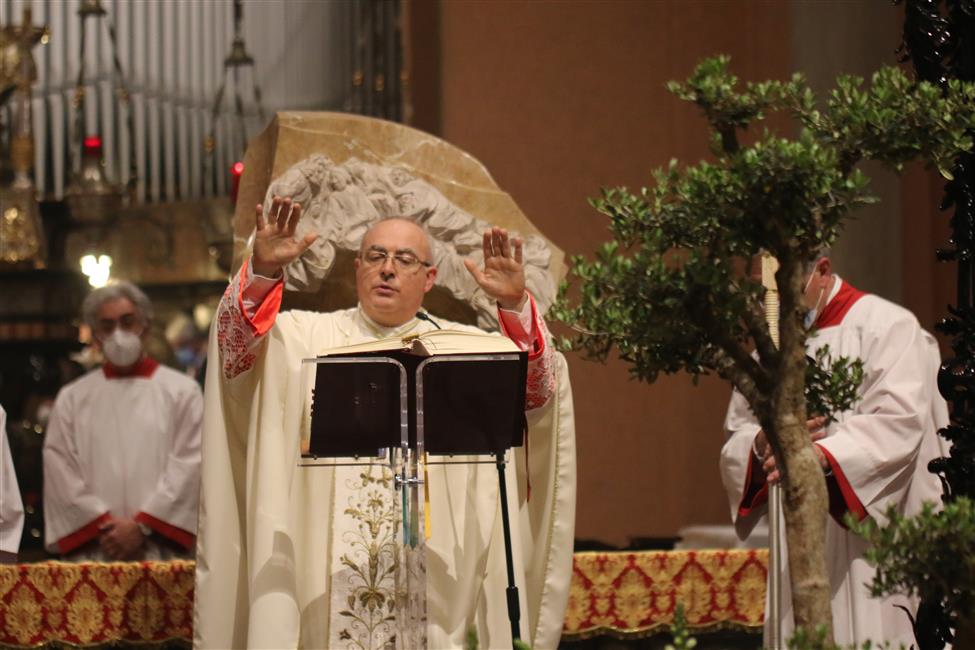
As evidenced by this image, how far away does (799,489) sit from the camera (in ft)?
9.26

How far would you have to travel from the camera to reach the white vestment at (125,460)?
697 centimetres

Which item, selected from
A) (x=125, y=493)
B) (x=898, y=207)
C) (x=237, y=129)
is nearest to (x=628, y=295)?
(x=125, y=493)

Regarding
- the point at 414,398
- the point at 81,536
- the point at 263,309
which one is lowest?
the point at 81,536

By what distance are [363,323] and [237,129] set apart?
5.74m

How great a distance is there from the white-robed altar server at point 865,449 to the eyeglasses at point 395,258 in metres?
1.31

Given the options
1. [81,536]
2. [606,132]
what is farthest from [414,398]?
[606,132]

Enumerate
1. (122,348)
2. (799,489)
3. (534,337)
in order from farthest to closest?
(122,348) < (534,337) < (799,489)

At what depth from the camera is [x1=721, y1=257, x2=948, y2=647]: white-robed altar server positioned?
5.35 meters

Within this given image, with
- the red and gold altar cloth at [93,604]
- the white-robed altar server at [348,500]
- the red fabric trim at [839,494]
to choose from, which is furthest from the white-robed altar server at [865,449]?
the red and gold altar cloth at [93,604]

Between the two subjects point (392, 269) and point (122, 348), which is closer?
point (392, 269)

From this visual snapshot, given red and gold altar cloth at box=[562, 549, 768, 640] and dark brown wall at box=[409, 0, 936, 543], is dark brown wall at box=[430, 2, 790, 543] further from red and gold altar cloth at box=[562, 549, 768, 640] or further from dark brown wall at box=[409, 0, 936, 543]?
red and gold altar cloth at box=[562, 549, 768, 640]

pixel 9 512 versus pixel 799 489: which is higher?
pixel 799 489

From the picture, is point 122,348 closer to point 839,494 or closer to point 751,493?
point 751,493

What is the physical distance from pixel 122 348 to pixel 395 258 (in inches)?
121
